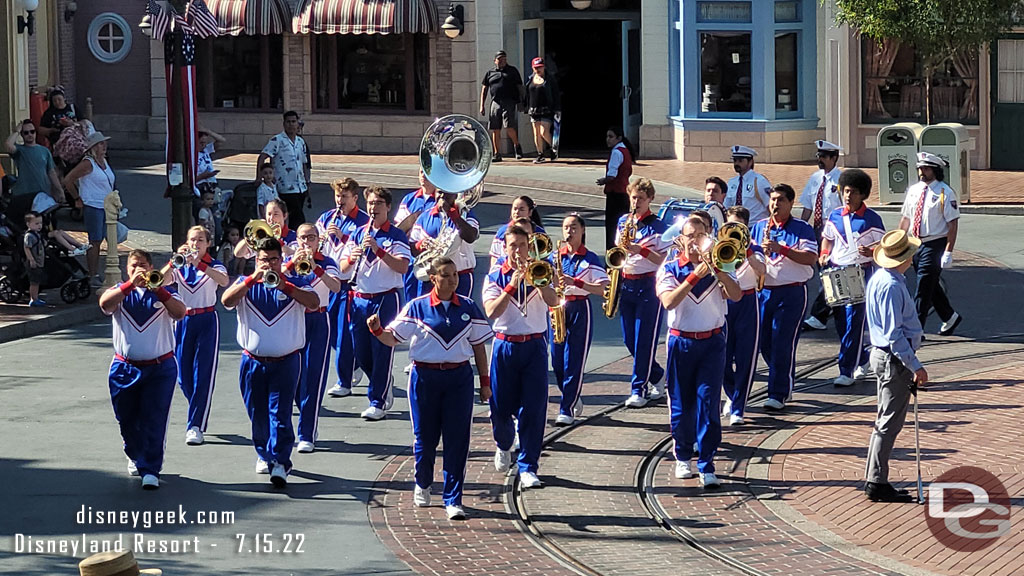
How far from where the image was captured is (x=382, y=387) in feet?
43.2

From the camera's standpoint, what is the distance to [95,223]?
17922mm

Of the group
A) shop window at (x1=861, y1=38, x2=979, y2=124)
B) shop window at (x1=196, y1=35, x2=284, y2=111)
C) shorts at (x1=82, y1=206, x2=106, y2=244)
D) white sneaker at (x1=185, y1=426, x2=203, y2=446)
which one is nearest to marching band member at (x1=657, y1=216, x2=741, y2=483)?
white sneaker at (x1=185, y1=426, x2=203, y2=446)

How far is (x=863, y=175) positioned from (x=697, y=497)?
4084 millimetres

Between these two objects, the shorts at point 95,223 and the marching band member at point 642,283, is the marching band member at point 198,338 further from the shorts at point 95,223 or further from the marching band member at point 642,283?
the shorts at point 95,223

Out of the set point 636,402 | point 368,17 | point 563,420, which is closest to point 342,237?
point 563,420

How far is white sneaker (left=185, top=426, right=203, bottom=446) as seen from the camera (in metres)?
12.3

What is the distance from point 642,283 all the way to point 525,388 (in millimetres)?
2655

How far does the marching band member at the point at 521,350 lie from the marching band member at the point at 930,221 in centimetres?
532

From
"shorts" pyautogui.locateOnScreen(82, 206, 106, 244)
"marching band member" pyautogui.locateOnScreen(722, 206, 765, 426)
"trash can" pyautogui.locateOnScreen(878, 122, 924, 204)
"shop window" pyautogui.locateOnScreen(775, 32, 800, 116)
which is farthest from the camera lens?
Answer: "shop window" pyautogui.locateOnScreen(775, 32, 800, 116)

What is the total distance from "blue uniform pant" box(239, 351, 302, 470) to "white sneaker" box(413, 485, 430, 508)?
101 cm

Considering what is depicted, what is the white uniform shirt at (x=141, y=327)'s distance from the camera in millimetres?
11109

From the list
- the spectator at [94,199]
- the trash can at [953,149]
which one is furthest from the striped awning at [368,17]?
the spectator at [94,199]

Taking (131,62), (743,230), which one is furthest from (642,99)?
(743,230)

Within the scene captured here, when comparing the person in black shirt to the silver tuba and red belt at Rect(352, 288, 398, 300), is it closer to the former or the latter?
the silver tuba
